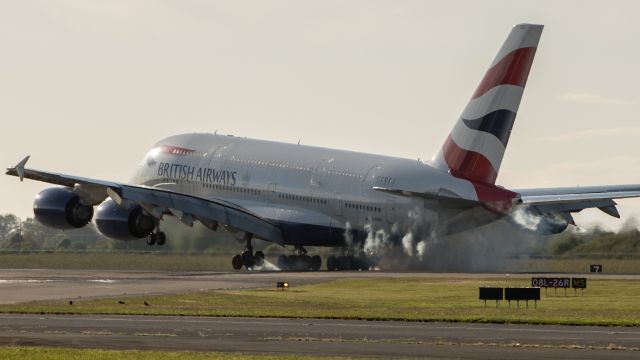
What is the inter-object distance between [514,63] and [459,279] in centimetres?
1300

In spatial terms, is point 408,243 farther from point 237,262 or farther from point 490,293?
point 490,293

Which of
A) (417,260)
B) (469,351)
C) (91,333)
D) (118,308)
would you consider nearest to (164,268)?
(417,260)

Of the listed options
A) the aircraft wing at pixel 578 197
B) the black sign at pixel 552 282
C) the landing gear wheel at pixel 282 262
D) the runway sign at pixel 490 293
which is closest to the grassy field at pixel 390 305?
the runway sign at pixel 490 293

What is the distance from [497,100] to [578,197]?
20.3 feet

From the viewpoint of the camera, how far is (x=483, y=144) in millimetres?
69812

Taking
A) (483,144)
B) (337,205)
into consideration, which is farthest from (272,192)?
(483,144)

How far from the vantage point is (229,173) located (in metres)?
83.6

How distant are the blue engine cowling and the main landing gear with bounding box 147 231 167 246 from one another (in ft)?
11.8

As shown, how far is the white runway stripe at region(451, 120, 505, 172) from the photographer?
229 feet

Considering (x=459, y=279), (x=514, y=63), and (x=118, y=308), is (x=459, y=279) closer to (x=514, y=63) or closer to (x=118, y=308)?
(x=514, y=63)

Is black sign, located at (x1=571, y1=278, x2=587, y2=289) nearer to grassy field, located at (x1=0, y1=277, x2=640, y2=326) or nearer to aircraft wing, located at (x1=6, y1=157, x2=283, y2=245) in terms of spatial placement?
grassy field, located at (x1=0, y1=277, x2=640, y2=326)

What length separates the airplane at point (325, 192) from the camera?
6981cm

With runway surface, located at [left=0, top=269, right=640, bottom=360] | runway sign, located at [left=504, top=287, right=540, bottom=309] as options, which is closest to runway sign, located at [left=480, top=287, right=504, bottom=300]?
runway sign, located at [left=504, top=287, right=540, bottom=309]

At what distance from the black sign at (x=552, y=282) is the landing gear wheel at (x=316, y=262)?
95.1ft
